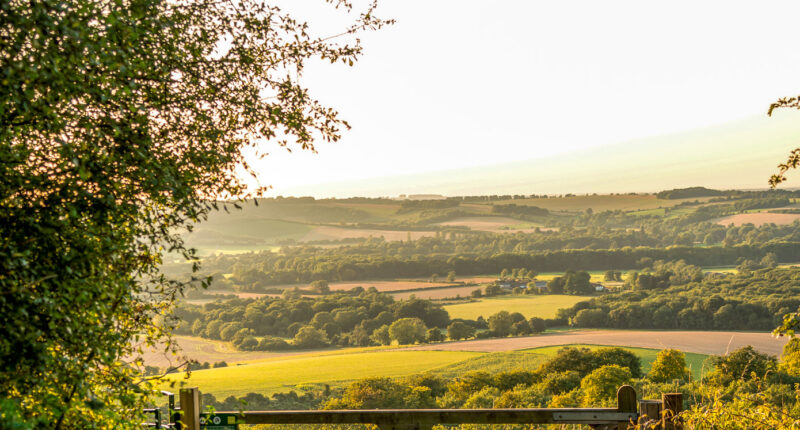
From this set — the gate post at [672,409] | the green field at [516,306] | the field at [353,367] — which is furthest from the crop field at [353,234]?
the gate post at [672,409]

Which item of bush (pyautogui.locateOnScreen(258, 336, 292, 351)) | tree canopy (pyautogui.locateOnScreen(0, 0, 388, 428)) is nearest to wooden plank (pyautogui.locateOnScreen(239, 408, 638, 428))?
tree canopy (pyautogui.locateOnScreen(0, 0, 388, 428))

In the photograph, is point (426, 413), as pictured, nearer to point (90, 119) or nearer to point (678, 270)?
point (90, 119)

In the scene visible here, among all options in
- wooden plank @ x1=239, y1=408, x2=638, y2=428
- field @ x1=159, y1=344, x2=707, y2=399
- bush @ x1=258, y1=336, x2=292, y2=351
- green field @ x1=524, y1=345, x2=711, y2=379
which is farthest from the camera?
bush @ x1=258, y1=336, x2=292, y2=351

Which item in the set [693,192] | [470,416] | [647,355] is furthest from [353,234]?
[470,416]

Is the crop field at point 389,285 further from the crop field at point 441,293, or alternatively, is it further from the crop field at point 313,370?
the crop field at point 313,370

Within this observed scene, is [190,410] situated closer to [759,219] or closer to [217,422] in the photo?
[217,422]

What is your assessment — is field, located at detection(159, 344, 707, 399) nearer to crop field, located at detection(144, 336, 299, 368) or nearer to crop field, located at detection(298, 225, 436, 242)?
crop field, located at detection(144, 336, 299, 368)

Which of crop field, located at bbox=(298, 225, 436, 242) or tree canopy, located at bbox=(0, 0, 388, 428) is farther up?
tree canopy, located at bbox=(0, 0, 388, 428)
